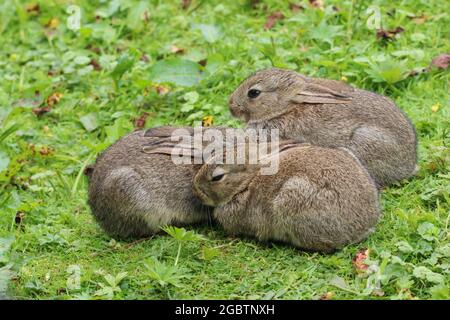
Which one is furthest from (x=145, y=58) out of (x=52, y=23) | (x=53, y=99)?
(x=52, y=23)

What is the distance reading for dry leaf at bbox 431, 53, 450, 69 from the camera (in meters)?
7.50

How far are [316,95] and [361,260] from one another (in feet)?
5.16

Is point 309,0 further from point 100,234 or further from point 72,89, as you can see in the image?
point 100,234

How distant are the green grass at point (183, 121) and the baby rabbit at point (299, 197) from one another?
0.12m

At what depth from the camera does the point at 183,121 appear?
7.52m

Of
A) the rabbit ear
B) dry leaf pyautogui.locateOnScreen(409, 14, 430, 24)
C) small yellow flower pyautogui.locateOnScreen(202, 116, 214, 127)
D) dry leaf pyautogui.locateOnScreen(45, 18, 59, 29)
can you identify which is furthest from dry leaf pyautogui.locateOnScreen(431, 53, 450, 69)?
dry leaf pyautogui.locateOnScreen(45, 18, 59, 29)

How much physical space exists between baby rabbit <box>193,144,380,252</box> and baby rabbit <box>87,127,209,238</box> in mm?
186

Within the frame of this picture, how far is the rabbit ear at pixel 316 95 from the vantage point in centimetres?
634

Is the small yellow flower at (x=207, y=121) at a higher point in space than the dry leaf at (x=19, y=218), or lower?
higher

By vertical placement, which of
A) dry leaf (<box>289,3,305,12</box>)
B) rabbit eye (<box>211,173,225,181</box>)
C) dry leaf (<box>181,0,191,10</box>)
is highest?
rabbit eye (<box>211,173,225,181</box>)

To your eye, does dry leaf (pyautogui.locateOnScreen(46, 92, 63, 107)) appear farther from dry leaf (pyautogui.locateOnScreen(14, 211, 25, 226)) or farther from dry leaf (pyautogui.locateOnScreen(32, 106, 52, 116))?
dry leaf (pyautogui.locateOnScreen(14, 211, 25, 226))

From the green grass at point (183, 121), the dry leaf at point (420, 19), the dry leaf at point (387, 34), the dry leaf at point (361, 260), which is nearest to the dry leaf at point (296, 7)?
the green grass at point (183, 121)

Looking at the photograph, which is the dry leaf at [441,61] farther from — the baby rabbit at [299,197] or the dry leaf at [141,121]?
the dry leaf at [141,121]

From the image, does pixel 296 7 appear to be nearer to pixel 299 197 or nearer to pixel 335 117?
pixel 335 117
